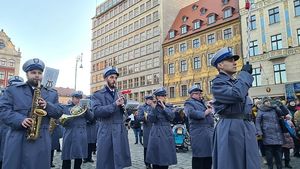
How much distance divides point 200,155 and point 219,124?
2.68 m

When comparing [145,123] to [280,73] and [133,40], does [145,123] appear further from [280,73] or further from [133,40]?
[133,40]

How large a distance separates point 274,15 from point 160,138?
2836cm

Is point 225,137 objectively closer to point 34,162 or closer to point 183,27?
point 34,162

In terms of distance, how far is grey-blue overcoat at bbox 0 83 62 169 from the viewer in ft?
13.3

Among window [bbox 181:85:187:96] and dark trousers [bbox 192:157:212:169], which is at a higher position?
window [bbox 181:85:187:96]

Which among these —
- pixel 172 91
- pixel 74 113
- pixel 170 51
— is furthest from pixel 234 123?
pixel 170 51

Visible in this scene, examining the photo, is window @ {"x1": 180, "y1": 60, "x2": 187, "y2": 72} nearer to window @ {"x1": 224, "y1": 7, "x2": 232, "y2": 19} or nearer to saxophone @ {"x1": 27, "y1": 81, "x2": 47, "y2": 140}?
window @ {"x1": 224, "y1": 7, "x2": 232, "y2": 19}

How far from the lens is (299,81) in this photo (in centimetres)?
2761

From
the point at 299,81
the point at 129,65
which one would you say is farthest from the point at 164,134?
the point at 129,65

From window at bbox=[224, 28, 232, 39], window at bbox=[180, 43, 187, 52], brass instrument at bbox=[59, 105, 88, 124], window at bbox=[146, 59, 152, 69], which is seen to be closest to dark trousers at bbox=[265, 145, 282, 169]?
brass instrument at bbox=[59, 105, 88, 124]

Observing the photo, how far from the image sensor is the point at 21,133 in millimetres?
4172

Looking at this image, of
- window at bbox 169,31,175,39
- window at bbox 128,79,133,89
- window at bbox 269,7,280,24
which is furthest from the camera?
window at bbox 128,79,133,89

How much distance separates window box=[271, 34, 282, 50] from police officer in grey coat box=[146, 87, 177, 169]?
1051 inches

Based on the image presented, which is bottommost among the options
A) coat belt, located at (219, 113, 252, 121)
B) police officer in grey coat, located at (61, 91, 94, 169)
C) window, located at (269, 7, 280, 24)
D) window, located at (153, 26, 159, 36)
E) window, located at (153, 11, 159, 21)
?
police officer in grey coat, located at (61, 91, 94, 169)
